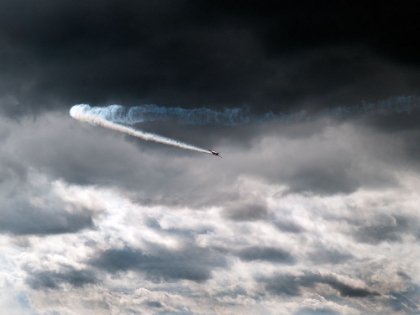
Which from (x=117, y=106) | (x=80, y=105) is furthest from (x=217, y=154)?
(x=80, y=105)

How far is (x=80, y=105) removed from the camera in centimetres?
12825

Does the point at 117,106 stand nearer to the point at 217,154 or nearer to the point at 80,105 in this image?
the point at 80,105

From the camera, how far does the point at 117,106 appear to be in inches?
4985

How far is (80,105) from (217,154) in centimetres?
7137

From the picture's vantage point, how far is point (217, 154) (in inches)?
5241

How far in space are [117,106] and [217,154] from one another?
5404 centimetres

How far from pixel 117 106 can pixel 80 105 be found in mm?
18738

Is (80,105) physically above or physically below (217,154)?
above

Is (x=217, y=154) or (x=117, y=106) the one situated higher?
(x=117, y=106)
